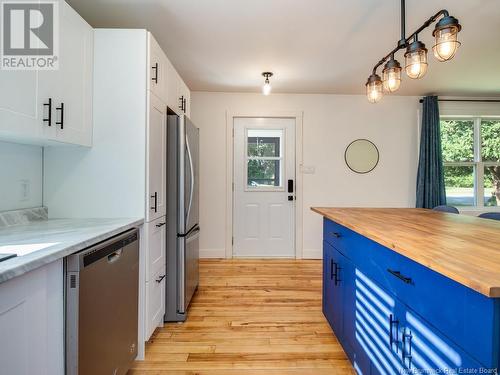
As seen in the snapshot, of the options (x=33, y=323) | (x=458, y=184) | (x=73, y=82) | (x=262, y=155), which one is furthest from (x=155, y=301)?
(x=458, y=184)

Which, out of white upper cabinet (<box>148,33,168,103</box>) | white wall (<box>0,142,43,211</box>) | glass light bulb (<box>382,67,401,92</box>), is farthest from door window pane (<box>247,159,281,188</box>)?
white wall (<box>0,142,43,211</box>)

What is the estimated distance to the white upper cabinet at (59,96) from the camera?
4.11 feet

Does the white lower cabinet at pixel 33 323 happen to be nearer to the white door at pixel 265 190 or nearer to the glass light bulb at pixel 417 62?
the glass light bulb at pixel 417 62

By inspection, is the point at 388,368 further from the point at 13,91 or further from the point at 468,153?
the point at 468,153

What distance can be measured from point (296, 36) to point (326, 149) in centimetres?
196

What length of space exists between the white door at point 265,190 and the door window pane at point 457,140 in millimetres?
2310

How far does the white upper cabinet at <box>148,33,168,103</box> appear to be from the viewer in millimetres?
1828

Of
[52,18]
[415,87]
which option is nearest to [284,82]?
[415,87]

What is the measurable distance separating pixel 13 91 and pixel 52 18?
1.70 feet

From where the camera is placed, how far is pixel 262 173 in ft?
13.5

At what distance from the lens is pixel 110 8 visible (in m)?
2.07

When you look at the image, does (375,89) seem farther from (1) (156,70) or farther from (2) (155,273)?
(2) (155,273)

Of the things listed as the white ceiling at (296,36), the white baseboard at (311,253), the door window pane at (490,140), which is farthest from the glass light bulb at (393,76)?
the door window pane at (490,140)

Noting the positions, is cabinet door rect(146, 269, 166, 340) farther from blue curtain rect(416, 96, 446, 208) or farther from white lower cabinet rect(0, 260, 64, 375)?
blue curtain rect(416, 96, 446, 208)
